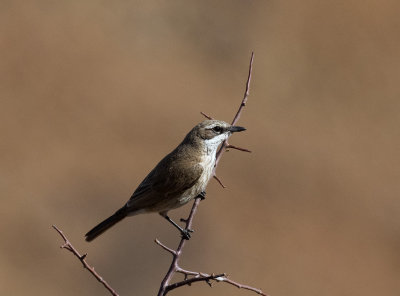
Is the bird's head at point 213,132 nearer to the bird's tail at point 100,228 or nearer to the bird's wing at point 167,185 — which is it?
the bird's wing at point 167,185

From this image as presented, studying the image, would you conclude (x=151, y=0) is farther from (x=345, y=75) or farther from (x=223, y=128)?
(x=223, y=128)

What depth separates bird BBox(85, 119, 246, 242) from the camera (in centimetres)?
800

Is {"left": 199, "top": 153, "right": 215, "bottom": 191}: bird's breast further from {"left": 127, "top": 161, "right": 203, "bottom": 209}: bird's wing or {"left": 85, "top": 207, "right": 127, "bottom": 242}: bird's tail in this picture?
{"left": 85, "top": 207, "right": 127, "bottom": 242}: bird's tail

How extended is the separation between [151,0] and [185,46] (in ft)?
11.4

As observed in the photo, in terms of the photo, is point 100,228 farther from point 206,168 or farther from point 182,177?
point 206,168

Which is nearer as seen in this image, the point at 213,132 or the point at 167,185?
the point at 167,185

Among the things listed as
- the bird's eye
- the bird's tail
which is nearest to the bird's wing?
the bird's tail

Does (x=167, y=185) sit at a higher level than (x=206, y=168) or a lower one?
lower

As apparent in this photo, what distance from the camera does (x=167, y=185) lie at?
809cm

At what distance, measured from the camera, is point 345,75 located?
3538cm

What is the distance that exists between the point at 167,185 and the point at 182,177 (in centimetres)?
20

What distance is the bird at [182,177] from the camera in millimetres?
7996

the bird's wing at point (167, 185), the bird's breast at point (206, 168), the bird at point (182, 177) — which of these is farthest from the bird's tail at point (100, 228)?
the bird's breast at point (206, 168)

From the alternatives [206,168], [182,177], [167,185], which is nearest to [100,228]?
[167,185]
